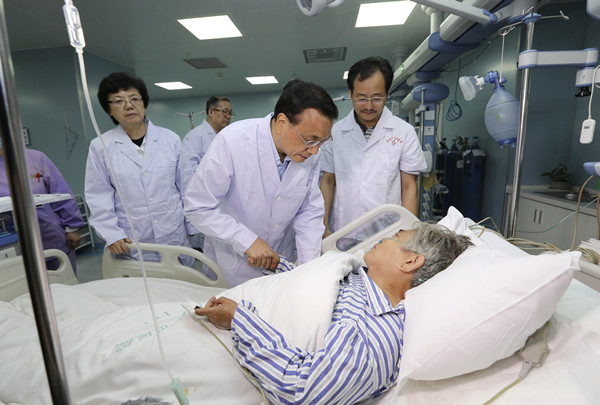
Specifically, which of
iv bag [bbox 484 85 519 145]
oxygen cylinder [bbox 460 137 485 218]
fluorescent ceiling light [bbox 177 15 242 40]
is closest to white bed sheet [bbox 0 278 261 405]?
iv bag [bbox 484 85 519 145]

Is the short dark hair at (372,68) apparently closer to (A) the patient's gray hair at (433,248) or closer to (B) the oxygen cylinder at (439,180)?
(A) the patient's gray hair at (433,248)

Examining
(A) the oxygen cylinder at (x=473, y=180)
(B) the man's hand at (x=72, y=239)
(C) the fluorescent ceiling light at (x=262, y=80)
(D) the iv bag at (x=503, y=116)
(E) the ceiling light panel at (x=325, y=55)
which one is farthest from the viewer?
(C) the fluorescent ceiling light at (x=262, y=80)

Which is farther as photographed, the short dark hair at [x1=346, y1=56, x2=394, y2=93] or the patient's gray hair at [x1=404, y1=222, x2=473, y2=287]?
the short dark hair at [x1=346, y1=56, x2=394, y2=93]

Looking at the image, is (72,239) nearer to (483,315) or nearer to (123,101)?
(123,101)

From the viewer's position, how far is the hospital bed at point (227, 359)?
0.79m

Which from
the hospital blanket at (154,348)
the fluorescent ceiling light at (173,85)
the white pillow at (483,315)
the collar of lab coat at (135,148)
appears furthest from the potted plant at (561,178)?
the fluorescent ceiling light at (173,85)

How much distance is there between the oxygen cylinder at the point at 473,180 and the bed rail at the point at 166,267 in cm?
357

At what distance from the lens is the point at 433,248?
1.23 metres

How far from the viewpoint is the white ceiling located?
3.44 metres

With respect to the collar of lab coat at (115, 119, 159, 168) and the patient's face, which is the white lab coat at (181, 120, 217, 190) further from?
the patient's face

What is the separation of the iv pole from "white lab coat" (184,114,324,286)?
3.55ft

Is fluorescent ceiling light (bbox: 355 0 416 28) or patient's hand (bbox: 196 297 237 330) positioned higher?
fluorescent ceiling light (bbox: 355 0 416 28)

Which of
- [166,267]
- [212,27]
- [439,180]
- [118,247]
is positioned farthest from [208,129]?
[439,180]

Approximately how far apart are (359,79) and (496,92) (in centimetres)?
71
